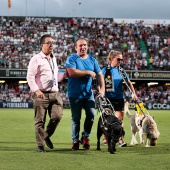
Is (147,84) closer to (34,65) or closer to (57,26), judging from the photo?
(57,26)

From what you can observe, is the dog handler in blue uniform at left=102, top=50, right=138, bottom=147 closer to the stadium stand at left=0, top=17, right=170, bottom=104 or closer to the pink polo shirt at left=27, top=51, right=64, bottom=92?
the pink polo shirt at left=27, top=51, right=64, bottom=92

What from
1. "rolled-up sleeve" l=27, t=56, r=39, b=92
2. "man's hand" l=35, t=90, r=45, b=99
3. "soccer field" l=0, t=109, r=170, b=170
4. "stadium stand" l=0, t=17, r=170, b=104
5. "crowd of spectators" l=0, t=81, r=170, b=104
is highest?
"stadium stand" l=0, t=17, r=170, b=104

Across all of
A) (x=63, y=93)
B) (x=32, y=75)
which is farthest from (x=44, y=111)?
(x=63, y=93)

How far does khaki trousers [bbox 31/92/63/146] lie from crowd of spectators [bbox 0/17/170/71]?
40667 millimetres

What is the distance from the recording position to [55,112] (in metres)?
11.1

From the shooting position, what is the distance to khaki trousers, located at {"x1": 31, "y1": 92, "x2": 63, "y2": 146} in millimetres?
10875

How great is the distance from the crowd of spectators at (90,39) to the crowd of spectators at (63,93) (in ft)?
7.59

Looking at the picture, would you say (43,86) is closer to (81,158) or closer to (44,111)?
(44,111)

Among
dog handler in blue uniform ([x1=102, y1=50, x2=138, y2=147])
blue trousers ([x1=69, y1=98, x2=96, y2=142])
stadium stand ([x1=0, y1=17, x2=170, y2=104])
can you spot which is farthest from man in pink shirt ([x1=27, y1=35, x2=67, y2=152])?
stadium stand ([x1=0, y1=17, x2=170, y2=104])

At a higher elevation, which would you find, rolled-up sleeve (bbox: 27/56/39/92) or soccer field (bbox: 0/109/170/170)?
rolled-up sleeve (bbox: 27/56/39/92)

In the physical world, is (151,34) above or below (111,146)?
above

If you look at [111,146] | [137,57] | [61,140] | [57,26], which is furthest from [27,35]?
[111,146]

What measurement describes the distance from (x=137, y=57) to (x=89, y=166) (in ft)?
157

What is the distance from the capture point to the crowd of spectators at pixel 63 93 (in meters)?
51.3
